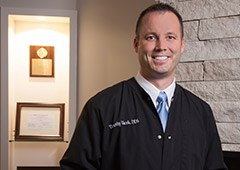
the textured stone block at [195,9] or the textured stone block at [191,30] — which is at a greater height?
the textured stone block at [195,9]

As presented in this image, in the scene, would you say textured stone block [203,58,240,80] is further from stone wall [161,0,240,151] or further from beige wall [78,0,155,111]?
beige wall [78,0,155,111]

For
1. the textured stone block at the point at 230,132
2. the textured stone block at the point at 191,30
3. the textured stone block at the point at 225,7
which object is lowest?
the textured stone block at the point at 230,132

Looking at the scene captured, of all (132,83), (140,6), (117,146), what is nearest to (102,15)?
(140,6)

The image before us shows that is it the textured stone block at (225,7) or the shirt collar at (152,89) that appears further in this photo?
the textured stone block at (225,7)

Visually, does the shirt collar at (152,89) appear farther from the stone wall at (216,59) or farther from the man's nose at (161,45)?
the stone wall at (216,59)

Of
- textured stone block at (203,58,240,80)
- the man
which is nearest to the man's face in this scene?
the man

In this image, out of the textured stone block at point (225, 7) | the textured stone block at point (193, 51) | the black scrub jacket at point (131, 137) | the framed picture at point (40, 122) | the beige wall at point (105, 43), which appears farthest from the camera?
the framed picture at point (40, 122)

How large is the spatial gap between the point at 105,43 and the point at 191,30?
101 centimetres

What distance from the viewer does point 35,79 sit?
133 inches

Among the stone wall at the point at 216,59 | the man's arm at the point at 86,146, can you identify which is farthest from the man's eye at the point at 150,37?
the stone wall at the point at 216,59

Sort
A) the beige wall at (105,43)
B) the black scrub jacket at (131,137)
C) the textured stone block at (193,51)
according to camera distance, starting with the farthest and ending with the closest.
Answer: the beige wall at (105,43)
the textured stone block at (193,51)
the black scrub jacket at (131,137)

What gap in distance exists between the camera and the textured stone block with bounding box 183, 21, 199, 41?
76.2 inches

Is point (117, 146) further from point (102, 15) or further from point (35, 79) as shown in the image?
point (35, 79)

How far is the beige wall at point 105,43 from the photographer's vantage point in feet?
8.65
